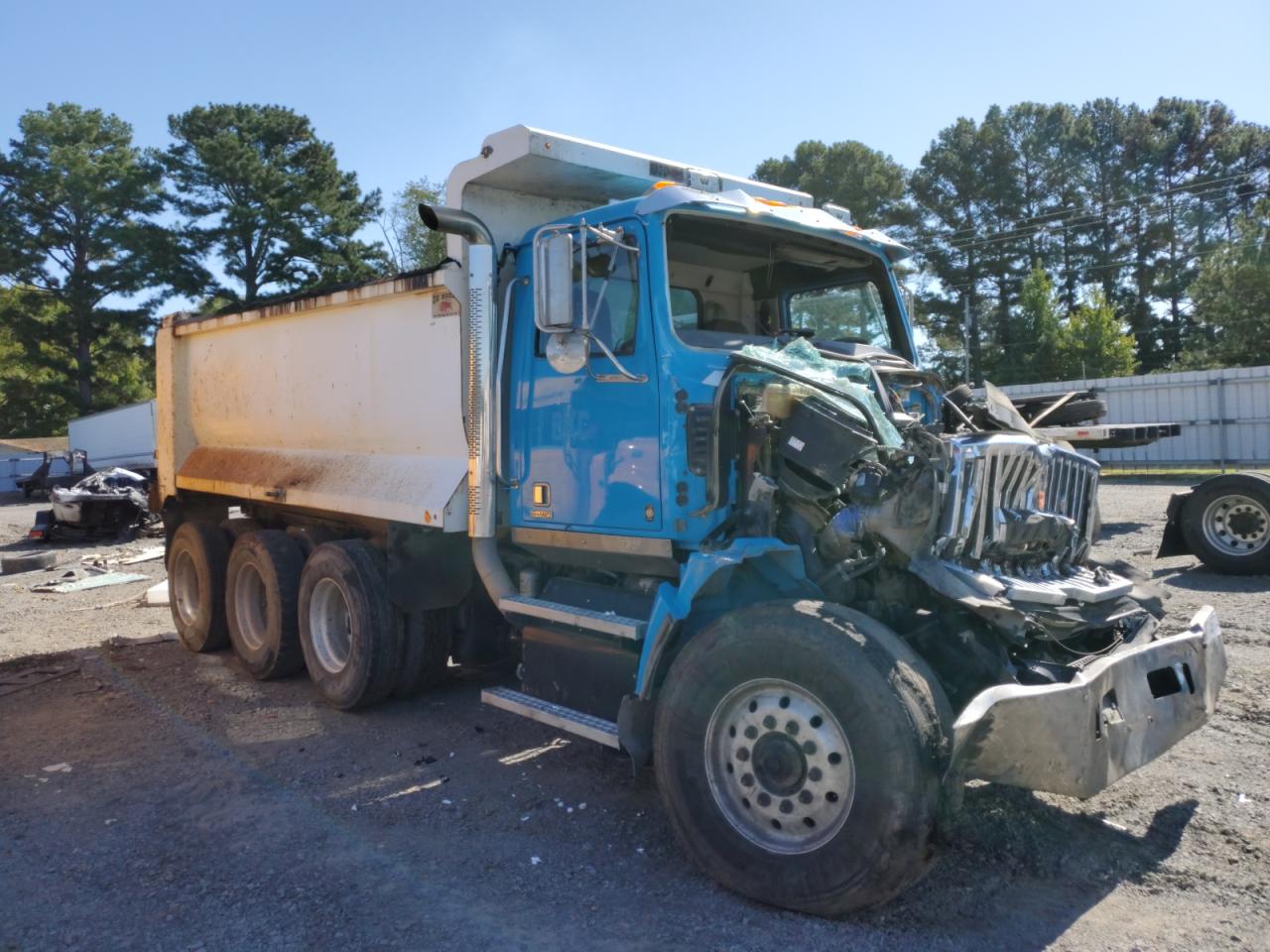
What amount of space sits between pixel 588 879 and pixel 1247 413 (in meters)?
25.7

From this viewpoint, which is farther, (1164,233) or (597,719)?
(1164,233)

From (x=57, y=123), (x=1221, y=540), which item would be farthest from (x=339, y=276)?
(x=1221, y=540)

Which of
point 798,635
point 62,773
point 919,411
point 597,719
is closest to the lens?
point 798,635

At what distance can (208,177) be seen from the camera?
40.3 meters

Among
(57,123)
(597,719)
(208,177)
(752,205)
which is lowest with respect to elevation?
(597,719)

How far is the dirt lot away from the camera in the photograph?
3600mm

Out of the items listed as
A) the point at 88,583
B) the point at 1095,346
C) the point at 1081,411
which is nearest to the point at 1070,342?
the point at 1095,346

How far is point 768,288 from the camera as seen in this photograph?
5.61m

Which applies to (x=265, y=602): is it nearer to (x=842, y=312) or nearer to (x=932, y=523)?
(x=842, y=312)

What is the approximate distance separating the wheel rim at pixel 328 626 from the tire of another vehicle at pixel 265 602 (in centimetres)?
30

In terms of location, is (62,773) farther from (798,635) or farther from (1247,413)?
(1247,413)

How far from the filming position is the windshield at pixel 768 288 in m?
4.82

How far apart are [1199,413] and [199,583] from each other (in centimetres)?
2517

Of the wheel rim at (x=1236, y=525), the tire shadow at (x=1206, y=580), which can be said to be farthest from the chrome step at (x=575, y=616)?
the wheel rim at (x=1236, y=525)
